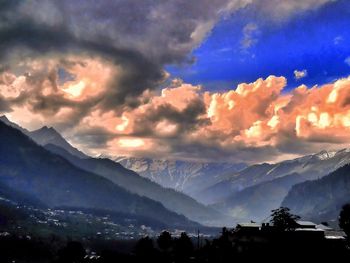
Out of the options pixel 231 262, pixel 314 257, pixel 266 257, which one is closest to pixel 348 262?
pixel 314 257

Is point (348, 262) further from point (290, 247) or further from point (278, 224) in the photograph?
point (278, 224)

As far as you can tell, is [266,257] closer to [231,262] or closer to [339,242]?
[231,262]

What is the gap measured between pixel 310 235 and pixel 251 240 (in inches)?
940

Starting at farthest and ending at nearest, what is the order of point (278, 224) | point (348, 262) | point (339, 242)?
point (278, 224) → point (339, 242) → point (348, 262)

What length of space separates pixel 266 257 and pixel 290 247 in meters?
11.2

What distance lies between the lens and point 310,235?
18975 cm

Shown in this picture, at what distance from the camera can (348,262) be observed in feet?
563

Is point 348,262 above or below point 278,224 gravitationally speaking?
below

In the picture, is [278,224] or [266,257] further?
[278,224]

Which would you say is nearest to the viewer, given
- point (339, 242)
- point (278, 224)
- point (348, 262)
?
point (348, 262)

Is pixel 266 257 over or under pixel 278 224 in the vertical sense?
under

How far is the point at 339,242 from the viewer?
186750mm

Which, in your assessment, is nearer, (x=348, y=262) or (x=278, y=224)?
(x=348, y=262)

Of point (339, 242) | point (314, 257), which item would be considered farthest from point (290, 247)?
point (339, 242)
